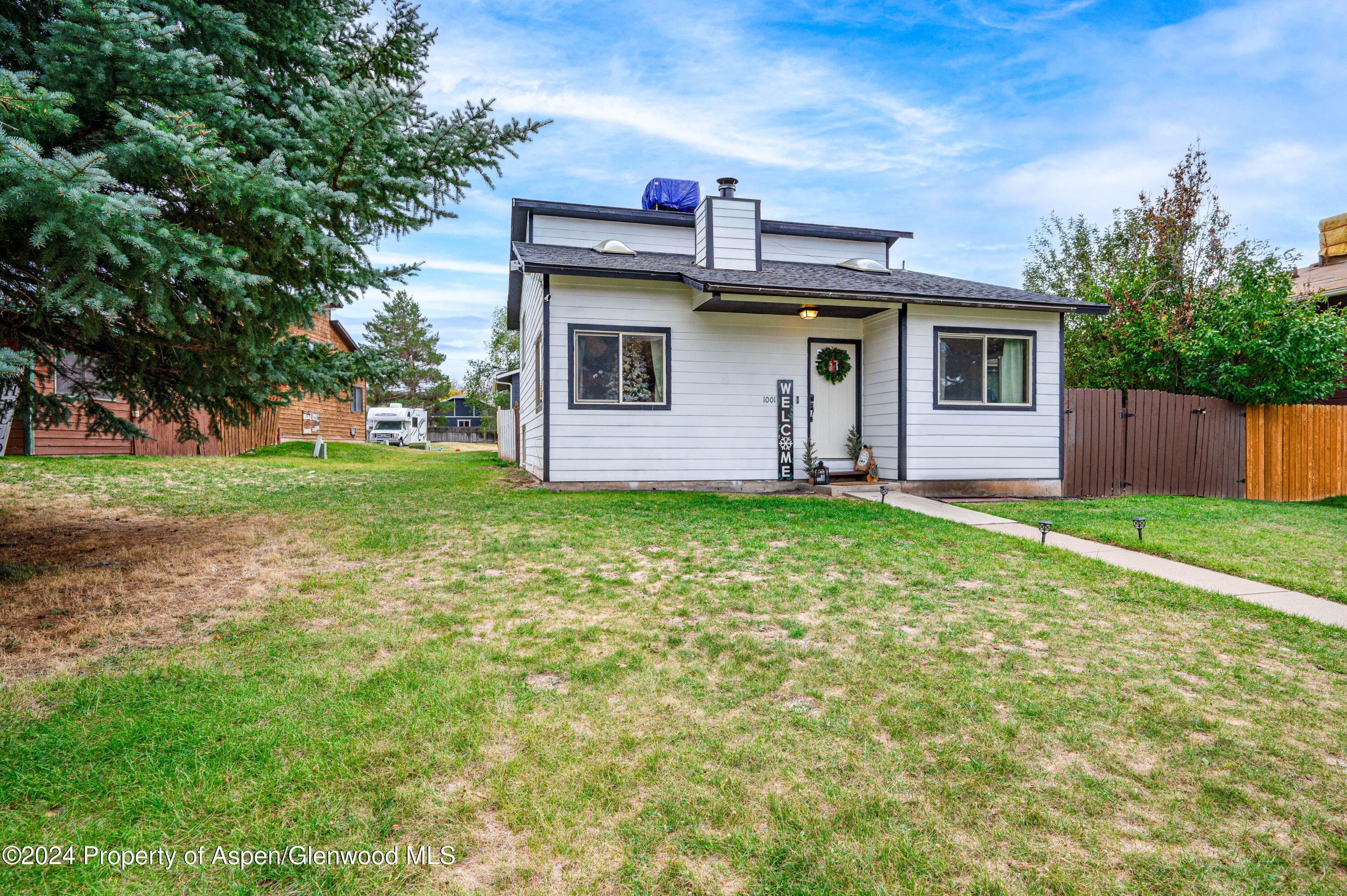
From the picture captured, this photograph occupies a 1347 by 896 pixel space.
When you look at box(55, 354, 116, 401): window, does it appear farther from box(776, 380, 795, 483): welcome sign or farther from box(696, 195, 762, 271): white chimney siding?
box(776, 380, 795, 483): welcome sign

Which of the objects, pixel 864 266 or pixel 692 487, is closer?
pixel 692 487

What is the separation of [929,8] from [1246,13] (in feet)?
21.9

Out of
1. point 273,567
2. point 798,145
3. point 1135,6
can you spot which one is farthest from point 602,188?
point 273,567

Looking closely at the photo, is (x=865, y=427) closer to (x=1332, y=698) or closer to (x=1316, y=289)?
(x=1332, y=698)

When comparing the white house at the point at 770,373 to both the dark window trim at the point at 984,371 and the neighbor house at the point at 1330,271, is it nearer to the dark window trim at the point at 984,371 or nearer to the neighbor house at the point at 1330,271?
the dark window trim at the point at 984,371

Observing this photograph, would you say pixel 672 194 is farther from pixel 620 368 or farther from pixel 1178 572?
pixel 1178 572

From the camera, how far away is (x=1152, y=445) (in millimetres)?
10820

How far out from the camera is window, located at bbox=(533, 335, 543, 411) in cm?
1002

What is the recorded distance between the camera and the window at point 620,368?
9547 mm

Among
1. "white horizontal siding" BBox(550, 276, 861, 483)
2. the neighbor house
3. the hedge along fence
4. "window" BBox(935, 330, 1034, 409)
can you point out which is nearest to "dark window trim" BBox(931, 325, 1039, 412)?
"window" BBox(935, 330, 1034, 409)

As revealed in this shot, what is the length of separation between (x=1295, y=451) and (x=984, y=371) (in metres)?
6.92

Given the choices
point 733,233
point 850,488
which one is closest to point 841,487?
point 850,488

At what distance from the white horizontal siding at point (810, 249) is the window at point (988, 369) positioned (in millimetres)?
4190

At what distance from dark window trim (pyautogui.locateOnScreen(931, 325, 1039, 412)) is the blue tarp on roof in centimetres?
631
